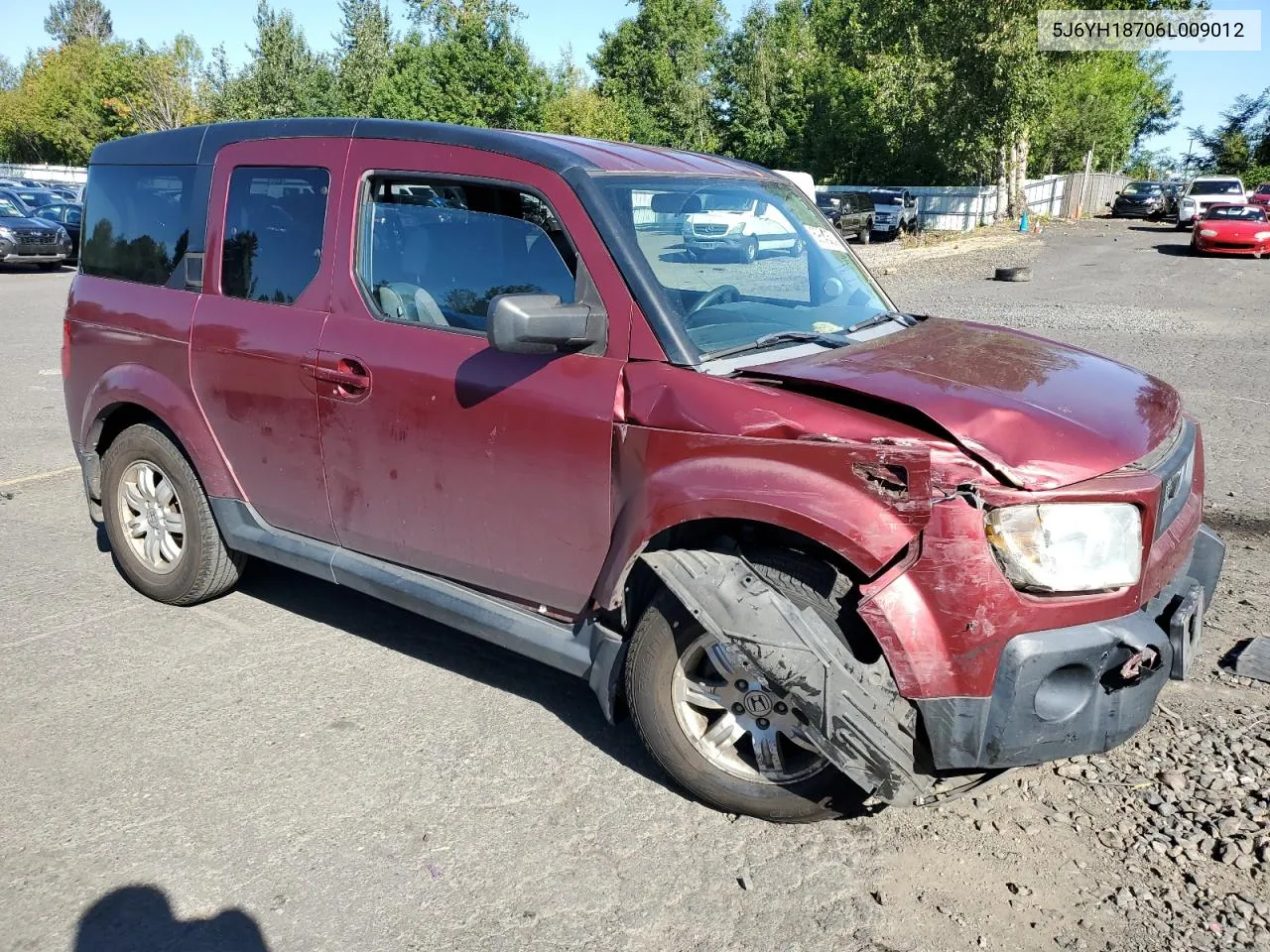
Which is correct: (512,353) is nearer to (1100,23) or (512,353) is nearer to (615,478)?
(615,478)

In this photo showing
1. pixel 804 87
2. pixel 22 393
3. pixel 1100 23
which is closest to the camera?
pixel 22 393

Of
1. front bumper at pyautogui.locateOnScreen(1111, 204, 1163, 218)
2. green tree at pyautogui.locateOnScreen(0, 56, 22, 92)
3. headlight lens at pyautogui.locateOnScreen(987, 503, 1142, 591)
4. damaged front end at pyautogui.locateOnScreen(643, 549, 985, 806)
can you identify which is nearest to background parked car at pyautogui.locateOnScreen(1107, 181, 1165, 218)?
front bumper at pyautogui.locateOnScreen(1111, 204, 1163, 218)

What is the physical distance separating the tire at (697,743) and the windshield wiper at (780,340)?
635mm

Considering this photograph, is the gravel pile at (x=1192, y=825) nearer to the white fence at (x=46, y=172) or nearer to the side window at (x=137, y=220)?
the side window at (x=137, y=220)

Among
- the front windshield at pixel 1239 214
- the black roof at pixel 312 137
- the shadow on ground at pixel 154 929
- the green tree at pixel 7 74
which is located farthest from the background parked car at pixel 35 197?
the green tree at pixel 7 74

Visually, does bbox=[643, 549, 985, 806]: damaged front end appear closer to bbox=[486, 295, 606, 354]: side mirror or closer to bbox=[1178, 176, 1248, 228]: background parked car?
bbox=[486, 295, 606, 354]: side mirror

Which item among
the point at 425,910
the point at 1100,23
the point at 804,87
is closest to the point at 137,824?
the point at 425,910

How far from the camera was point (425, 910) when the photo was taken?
112 inches

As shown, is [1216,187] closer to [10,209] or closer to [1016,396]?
[10,209]

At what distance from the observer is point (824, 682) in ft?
9.17

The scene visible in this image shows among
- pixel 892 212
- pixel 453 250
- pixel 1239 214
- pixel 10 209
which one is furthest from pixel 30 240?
pixel 1239 214

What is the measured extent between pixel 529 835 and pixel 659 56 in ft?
221

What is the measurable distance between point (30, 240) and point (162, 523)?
22.7 metres

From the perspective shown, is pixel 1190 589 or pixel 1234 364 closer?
pixel 1190 589
